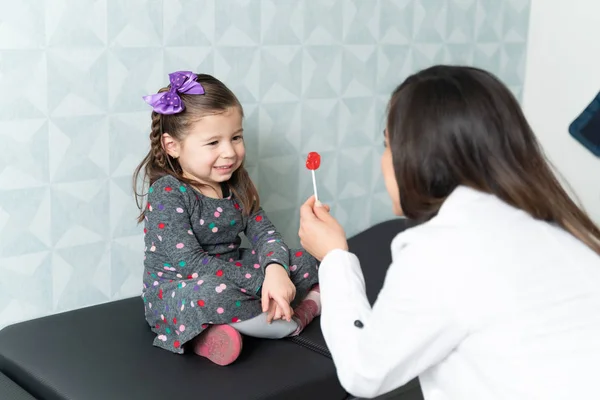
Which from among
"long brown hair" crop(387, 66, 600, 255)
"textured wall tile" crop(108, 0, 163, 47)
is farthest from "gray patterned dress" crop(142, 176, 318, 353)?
"long brown hair" crop(387, 66, 600, 255)

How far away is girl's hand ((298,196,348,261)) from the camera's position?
4.57ft

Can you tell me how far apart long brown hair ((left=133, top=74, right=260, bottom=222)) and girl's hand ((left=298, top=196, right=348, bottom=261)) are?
0.51 m

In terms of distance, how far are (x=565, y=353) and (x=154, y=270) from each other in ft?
3.46

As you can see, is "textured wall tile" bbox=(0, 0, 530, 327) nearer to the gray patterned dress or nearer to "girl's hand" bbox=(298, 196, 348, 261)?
the gray patterned dress

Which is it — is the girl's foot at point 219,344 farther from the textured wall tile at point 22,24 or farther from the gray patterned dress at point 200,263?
the textured wall tile at point 22,24

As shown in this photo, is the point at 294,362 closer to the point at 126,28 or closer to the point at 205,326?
the point at 205,326

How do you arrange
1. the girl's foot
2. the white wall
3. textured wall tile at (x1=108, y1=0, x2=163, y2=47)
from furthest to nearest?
the white wall < textured wall tile at (x1=108, y1=0, x2=163, y2=47) < the girl's foot

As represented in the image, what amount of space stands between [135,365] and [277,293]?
0.34 metres

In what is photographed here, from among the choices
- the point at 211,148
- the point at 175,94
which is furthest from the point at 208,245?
the point at 175,94

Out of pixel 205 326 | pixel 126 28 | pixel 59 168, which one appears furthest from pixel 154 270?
pixel 126 28

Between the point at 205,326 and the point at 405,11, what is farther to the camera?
the point at 405,11

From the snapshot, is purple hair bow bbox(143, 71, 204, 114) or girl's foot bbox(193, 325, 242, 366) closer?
girl's foot bbox(193, 325, 242, 366)

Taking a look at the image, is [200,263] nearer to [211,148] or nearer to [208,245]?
[208,245]

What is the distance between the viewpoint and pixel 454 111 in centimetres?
119
